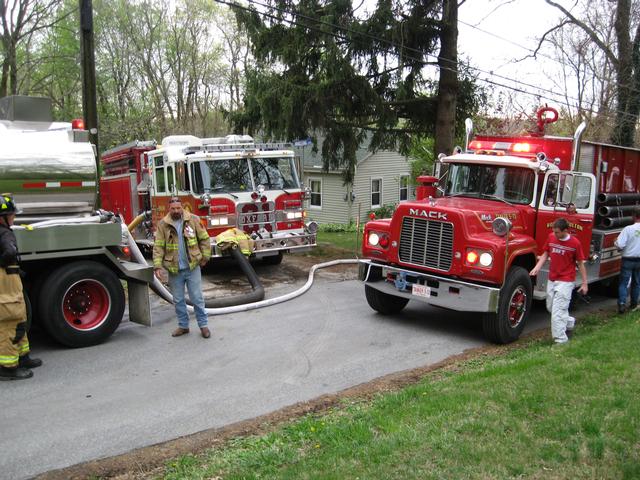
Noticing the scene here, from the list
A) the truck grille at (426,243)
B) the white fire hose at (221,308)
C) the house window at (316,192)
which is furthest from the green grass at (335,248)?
the house window at (316,192)

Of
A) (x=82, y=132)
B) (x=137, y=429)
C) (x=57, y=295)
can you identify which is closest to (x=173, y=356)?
(x=57, y=295)

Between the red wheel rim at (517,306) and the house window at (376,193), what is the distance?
75.3 feet

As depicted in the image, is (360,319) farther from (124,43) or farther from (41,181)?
(124,43)

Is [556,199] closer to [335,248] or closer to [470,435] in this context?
[470,435]

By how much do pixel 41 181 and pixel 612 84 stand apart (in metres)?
19.6

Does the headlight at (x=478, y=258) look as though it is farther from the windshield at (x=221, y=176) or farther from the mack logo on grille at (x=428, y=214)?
the windshield at (x=221, y=176)

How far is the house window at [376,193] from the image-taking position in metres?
30.5

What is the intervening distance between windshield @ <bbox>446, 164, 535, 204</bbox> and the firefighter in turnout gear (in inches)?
239

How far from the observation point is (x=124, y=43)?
33.8m

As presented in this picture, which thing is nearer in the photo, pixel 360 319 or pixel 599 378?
pixel 599 378

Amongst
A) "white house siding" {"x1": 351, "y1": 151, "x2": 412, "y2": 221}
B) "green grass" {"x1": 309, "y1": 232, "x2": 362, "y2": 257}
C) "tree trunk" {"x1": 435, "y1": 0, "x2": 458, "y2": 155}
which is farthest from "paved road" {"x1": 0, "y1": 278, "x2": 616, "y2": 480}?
"white house siding" {"x1": 351, "y1": 151, "x2": 412, "y2": 221}

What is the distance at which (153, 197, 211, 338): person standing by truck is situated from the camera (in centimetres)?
722

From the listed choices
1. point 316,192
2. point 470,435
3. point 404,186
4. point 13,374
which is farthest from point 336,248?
point 404,186

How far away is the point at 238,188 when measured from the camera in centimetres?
1162
